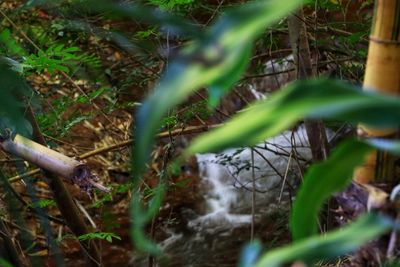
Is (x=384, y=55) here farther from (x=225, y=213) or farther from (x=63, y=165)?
(x=225, y=213)

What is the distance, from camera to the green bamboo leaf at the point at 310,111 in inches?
11.3

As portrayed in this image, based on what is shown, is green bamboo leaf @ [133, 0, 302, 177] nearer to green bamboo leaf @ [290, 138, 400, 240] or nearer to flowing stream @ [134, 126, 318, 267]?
green bamboo leaf @ [290, 138, 400, 240]

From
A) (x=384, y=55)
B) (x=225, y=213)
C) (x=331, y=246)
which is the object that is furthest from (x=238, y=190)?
(x=331, y=246)

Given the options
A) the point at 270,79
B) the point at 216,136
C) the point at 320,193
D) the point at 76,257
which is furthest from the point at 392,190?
the point at 270,79

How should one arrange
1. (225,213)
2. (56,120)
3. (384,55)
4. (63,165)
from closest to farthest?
(384,55)
(63,165)
(56,120)
(225,213)

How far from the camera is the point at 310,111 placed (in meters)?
0.29

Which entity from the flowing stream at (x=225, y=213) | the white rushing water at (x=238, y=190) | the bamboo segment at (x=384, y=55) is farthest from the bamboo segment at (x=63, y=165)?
the white rushing water at (x=238, y=190)

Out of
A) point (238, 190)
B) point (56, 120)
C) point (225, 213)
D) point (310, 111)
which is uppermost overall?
point (310, 111)

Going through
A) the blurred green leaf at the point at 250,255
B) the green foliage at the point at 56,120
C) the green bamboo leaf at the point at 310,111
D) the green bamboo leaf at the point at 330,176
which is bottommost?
the green foliage at the point at 56,120

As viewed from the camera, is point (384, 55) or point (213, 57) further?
point (384, 55)

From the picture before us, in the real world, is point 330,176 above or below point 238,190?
above

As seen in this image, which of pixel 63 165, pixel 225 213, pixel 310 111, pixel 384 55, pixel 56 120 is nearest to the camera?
pixel 310 111

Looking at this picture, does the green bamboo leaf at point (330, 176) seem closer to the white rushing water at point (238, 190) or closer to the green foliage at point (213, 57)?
the green foliage at point (213, 57)


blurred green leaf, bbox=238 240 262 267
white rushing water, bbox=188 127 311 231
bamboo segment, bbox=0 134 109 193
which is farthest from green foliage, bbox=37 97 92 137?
white rushing water, bbox=188 127 311 231
